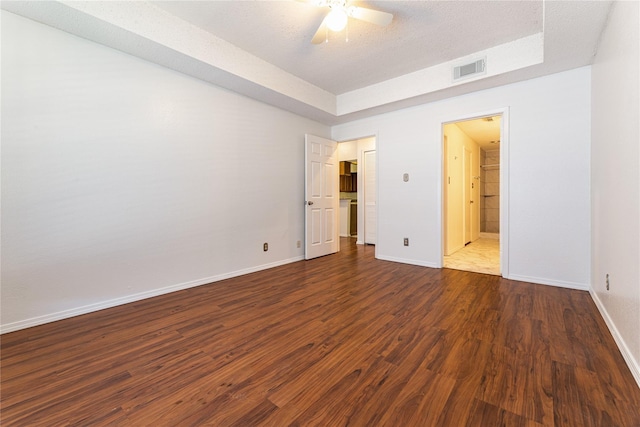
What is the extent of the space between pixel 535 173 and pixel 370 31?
2456 millimetres

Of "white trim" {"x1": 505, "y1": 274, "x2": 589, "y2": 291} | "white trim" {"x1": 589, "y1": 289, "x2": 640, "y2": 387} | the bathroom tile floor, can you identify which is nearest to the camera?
"white trim" {"x1": 589, "y1": 289, "x2": 640, "y2": 387}

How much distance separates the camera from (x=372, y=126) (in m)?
4.49

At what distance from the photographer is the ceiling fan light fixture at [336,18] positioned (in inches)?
86.8

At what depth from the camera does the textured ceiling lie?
2383 millimetres

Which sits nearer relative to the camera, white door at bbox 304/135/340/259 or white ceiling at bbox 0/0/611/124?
white ceiling at bbox 0/0/611/124

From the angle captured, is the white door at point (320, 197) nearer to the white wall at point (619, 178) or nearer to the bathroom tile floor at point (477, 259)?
the bathroom tile floor at point (477, 259)

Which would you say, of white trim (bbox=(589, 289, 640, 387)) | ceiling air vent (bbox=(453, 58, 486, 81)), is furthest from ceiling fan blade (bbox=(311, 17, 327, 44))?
white trim (bbox=(589, 289, 640, 387))

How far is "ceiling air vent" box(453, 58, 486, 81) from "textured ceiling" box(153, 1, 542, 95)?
0.14 metres

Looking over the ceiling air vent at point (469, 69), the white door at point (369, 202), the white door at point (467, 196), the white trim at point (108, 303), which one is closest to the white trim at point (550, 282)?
the ceiling air vent at point (469, 69)

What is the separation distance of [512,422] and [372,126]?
4.09 metres

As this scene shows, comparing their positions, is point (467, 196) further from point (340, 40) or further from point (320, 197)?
point (340, 40)

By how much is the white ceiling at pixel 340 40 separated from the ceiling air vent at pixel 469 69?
2.7 inches

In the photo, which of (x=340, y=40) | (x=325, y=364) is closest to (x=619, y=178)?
(x=325, y=364)

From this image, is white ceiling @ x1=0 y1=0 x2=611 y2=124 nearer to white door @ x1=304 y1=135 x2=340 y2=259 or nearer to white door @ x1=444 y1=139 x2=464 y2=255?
white door @ x1=304 y1=135 x2=340 y2=259
